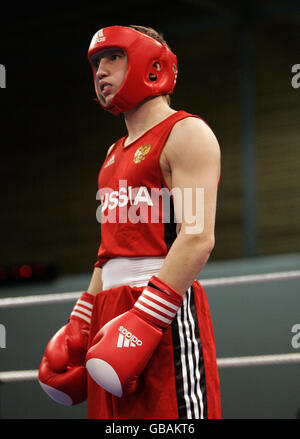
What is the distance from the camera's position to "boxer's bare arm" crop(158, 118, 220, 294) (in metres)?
1.55

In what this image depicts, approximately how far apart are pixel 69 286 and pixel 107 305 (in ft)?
9.28

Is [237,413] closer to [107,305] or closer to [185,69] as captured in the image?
[107,305]

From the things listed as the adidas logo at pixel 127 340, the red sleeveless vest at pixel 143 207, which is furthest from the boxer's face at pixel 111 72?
the adidas logo at pixel 127 340

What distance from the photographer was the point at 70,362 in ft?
6.10

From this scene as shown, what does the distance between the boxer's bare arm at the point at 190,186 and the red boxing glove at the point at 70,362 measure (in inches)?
16.8

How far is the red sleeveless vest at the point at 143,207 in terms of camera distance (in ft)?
5.45

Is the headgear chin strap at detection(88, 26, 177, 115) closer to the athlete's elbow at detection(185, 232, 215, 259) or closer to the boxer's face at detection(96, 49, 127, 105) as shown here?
the boxer's face at detection(96, 49, 127, 105)

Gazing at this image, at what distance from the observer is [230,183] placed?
20.7ft

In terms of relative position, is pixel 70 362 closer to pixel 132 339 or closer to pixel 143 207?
pixel 132 339

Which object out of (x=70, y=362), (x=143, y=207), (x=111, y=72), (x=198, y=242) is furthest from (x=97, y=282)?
(x=111, y=72)

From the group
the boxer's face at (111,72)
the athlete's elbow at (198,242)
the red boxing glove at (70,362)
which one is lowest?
the red boxing glove at (70,362)

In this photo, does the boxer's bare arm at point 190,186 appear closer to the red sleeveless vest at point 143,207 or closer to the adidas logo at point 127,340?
the red sleeveless vest at point 143,207

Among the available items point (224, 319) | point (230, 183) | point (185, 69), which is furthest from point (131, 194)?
point (185, 69)

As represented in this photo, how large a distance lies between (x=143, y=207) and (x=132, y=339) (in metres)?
0.35
